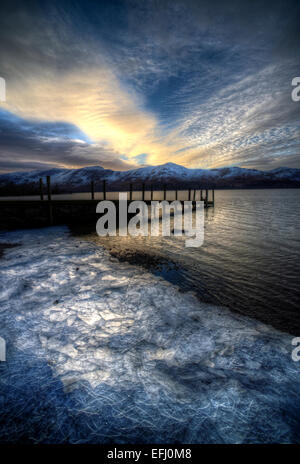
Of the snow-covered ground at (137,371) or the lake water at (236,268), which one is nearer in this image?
the snow-covered ground at (137,371)

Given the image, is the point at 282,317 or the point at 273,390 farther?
the point at 282,317

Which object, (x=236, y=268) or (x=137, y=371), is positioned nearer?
(x=137, y=371)

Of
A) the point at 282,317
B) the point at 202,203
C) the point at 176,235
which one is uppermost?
the point at 202,203

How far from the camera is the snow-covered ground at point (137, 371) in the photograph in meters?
2.11

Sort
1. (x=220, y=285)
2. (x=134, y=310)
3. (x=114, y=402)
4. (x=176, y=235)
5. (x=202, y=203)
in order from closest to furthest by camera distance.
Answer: (x=114, y=402) → (x=134, y=310) → (x=220, y=285) → (x=176, y=235) → (x=202, y=203)

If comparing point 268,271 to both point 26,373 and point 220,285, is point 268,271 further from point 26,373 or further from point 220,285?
point 26,373

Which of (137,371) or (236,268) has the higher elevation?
(236,268)

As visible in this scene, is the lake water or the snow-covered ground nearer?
the snow-covered ground

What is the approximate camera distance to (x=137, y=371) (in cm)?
286

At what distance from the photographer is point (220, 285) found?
628cm

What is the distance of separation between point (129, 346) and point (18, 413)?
1.72m

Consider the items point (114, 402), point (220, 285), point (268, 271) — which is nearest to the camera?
point (114, 402)

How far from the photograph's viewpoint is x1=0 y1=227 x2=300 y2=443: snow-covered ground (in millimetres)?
2113
